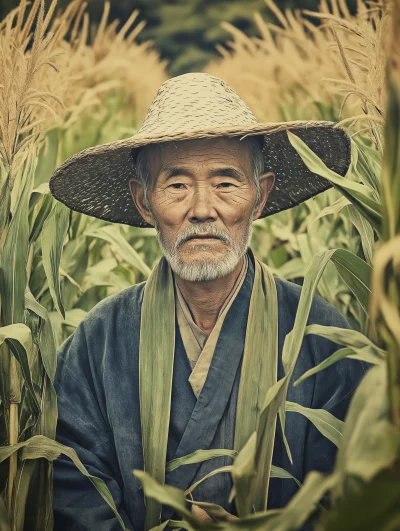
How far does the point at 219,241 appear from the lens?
2.29 m

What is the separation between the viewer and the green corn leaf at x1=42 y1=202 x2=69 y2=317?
6.99 ft

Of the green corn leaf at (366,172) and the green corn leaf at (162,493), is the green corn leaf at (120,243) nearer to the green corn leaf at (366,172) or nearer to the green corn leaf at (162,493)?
the green corn leaf at (366,172)

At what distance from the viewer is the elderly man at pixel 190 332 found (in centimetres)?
221

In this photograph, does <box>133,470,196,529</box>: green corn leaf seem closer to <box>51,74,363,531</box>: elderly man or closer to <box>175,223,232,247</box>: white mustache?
<box>51,74,363,531</box>: elderly man

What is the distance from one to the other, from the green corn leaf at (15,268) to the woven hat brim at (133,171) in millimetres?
327

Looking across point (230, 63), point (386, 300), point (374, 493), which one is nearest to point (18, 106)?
point (386, 300)

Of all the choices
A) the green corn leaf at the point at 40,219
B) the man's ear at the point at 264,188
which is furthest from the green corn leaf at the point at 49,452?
the man's ear at the point at 264,188

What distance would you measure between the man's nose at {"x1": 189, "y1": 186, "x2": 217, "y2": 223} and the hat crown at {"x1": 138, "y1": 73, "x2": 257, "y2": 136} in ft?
0.59

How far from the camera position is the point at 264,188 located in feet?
8.14

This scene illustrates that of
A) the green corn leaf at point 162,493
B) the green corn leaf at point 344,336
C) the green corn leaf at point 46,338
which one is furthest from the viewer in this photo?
the green corn leaf at point 46,338

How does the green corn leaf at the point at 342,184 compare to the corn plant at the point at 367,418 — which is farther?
the green corn leaf at the point at 342,184

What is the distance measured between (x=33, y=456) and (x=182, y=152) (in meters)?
0.90

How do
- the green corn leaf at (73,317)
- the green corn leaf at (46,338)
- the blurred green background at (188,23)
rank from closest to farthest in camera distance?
the green corn leaf at (46,338) → the green corn leaf at (73,317) → the blurred green background at (188,23)

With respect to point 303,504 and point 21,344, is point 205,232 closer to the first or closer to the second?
point 21,344
